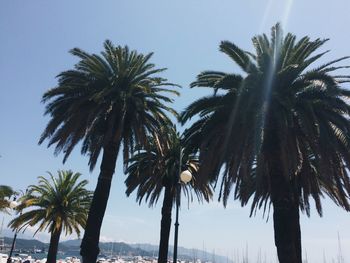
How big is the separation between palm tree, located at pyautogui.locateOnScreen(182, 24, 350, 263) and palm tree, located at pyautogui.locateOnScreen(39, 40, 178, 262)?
367cm

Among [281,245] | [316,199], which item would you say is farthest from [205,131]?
[316,199]

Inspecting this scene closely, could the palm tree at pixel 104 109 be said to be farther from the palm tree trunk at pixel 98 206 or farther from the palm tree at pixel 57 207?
the palm tree at pixel 57 207

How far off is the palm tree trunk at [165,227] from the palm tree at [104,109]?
6181mm

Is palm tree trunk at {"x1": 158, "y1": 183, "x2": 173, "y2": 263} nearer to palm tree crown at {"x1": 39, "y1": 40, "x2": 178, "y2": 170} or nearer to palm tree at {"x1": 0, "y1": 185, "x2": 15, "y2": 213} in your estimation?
palm tree crown at {"x1": 39, "y1": 40, "x2": 178, "y2": 170}

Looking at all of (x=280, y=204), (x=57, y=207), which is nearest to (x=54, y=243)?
(x=57, y=207)

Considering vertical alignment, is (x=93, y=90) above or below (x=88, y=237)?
above

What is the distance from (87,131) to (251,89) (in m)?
9.26

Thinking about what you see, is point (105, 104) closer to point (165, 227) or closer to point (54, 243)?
point (165, 227)

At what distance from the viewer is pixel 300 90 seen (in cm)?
1798

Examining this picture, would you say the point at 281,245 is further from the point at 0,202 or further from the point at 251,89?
the point at 0,202

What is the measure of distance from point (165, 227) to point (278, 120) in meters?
14.0

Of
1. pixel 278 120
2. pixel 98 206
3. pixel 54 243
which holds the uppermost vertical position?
pixel 278 120

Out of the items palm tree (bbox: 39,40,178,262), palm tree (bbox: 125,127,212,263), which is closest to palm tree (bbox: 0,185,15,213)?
palm tree (bbox: 39,40,178,262)

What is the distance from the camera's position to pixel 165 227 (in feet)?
90.1
